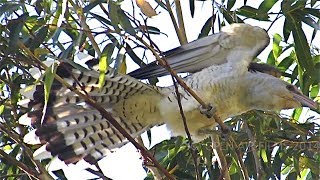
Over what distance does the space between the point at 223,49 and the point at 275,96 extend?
28 cm

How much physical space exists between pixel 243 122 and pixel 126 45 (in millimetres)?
943

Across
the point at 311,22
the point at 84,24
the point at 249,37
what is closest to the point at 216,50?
the point at 249,37

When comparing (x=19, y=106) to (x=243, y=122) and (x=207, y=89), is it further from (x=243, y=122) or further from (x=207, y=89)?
(x=243, y=122)

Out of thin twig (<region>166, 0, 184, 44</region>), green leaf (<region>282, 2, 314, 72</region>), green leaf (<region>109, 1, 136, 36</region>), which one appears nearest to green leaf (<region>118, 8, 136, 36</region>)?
green leaf (<region>109, 1, 136, 36</region>)

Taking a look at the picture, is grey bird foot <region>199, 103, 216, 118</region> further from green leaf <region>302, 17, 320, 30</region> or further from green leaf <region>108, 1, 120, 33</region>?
green leaf <region>108, 1, 120, 33</region>

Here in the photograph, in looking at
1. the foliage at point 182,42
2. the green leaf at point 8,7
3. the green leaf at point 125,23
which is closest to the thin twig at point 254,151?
the foliage at point 182,42

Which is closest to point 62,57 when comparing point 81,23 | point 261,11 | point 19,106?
point 81,23

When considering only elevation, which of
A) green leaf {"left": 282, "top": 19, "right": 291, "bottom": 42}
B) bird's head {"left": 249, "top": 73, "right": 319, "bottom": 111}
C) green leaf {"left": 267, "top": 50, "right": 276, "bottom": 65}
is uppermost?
green leaf {"left": 282, "top": 19, "right": 291, "bottom": 42}

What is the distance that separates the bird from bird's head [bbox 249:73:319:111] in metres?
0.13

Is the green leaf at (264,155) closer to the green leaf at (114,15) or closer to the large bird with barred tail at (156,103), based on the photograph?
the large bird with barred tail at (156,103)

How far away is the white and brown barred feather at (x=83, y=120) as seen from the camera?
2924 mm

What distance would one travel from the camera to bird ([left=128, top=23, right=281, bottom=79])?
3.19 meters

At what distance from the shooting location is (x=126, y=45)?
267 cm

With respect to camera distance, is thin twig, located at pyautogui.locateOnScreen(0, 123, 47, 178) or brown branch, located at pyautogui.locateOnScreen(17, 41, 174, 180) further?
thin twig, located at pyautogui.locateOnScreen(0, 123, 47, 178)
